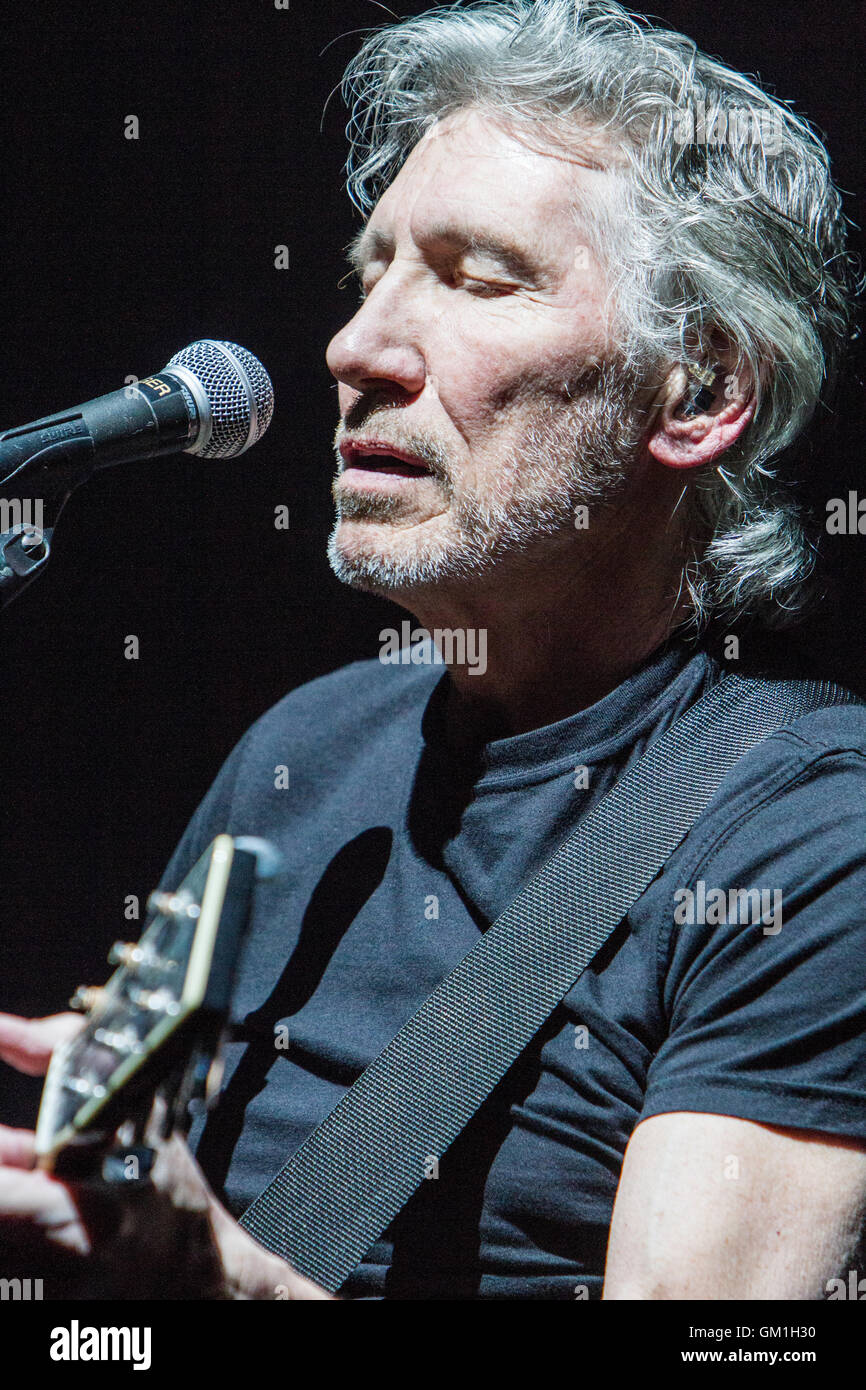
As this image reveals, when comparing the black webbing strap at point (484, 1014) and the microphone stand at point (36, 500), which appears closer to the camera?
the microphone stand at point (36, 500)

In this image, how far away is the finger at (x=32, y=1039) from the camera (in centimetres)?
136

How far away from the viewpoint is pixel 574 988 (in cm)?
143

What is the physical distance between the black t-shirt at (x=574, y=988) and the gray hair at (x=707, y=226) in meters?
0.26

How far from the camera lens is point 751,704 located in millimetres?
1566

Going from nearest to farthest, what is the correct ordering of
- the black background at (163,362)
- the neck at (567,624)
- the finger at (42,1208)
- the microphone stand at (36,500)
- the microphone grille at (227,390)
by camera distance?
the finger at (42,1208)
the microphone stand at (36,500)
the microphone grille at (227,390)
the neck at (567,624)
the black background at (163,362)

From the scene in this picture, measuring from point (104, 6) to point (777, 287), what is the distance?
3.87 feet

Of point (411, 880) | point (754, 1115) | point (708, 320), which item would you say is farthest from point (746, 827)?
point (708, 320)

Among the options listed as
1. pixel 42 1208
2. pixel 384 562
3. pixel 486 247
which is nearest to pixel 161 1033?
pixel 42 1208

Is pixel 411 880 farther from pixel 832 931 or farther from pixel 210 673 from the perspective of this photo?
pixel 210 673

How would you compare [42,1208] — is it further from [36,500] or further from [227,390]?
[227,390]

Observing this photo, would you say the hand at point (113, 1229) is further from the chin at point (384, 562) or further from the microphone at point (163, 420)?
the chin at point (384, 562)

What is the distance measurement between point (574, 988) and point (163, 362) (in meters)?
1.31

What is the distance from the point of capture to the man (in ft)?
4.09

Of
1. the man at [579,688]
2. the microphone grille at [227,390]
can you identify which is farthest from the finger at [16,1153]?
the microphone grille at [227,390]
